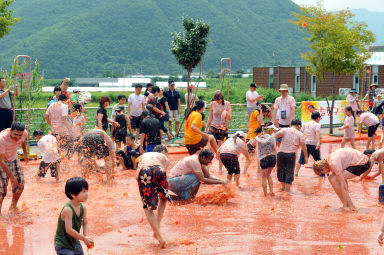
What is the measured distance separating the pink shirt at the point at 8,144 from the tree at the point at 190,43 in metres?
9.36

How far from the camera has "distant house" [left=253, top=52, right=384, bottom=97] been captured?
40.7 m

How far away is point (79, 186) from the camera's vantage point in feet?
15.9

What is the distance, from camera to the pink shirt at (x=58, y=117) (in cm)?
1087

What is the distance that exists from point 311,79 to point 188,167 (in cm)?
4444

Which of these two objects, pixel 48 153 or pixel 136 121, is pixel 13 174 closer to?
pixel 48 153

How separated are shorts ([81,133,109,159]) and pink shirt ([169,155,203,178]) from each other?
71.5 inches

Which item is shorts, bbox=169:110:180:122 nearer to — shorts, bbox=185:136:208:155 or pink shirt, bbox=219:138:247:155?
shorts, bbox=185:136:208:155

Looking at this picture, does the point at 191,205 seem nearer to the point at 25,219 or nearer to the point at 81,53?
the point at 25,219

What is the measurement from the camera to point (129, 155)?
38.4 ft

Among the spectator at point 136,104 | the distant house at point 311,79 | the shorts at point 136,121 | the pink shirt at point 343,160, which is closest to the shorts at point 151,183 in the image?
the pink shirt at point 343,160

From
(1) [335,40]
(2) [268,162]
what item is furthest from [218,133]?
(1) [335,40]

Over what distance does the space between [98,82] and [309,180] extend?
9121 cm

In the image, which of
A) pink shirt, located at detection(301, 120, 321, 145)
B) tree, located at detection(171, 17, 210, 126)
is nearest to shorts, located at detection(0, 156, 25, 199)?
pink shirt, located at detection(301, 120, 321, 145)

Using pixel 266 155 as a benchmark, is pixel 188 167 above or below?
below
